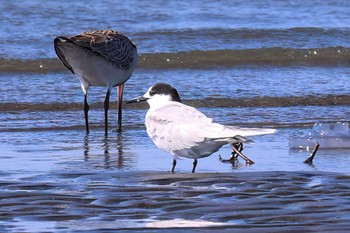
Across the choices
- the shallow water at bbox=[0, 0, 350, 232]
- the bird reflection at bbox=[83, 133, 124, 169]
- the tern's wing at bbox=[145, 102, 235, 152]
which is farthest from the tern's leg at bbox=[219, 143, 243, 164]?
the bird reflection at bbox=[83, 133, 124, 169]

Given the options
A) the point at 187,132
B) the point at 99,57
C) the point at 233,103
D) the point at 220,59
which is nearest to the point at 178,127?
the point at 187,132

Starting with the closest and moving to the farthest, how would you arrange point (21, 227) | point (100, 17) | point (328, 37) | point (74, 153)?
point (21, 227) → point (74, 153) → point (328, 37) → point (100, 17)

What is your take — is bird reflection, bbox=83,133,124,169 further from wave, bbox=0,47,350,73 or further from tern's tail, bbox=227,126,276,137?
wave, bbox=0,47,350,73

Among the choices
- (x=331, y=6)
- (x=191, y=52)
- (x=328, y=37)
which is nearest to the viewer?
(x=191, y=52)

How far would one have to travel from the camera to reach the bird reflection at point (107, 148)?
305 inches

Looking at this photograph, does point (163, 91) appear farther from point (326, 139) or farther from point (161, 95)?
point (326, 139)

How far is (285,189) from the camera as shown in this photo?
623 cm

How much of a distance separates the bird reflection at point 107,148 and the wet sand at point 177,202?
0.69 meters

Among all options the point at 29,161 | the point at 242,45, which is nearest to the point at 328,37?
the point at 242,45

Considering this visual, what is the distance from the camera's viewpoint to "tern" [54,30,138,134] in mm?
9672

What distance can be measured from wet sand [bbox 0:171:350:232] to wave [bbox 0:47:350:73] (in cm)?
697

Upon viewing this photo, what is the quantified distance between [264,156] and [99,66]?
2.66 m

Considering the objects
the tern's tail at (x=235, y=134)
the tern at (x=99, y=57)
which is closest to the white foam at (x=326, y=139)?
the tern's tail at (x=235, y=134)

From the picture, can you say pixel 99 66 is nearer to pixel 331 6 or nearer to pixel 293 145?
pixel 293 145
